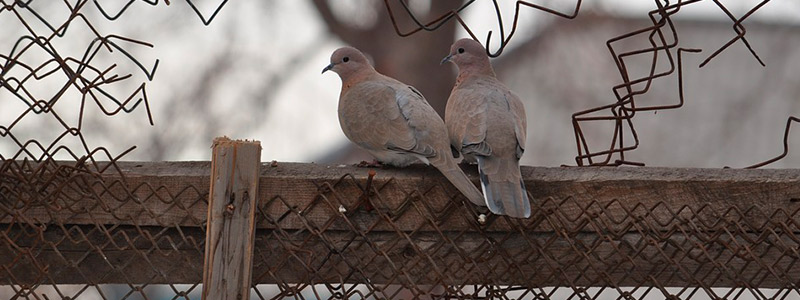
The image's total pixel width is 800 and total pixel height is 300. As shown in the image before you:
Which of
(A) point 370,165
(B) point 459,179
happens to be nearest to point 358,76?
(A) point 370,165

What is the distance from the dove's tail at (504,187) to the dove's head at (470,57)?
610mm

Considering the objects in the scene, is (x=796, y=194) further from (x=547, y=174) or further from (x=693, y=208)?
(x=547, y=174)

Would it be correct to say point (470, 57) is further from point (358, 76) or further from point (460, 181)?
point (460, 181)

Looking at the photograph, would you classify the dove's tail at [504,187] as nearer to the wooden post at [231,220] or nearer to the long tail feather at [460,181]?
the long tail feather at [460,181]

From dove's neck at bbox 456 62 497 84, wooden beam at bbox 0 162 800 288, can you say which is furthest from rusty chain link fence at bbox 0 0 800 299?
dove's neck at bbox 456 62 497 84

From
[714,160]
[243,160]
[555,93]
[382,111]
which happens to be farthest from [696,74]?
[243,160]

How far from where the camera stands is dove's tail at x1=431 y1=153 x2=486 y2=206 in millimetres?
2531

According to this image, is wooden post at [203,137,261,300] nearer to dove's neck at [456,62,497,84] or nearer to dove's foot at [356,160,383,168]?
dove's foot at [356,160,383,168]

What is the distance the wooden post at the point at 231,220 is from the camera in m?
2.39

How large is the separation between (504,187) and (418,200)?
212 mm

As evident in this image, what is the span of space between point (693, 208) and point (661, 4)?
513 millimetres

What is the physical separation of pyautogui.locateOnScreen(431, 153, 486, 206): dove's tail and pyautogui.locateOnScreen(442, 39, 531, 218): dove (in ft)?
0.08

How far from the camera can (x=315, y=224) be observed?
251cm

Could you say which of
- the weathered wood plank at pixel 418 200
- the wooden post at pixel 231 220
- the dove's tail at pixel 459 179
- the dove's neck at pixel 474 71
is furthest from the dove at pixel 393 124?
the wooden post at pixel 231 220
